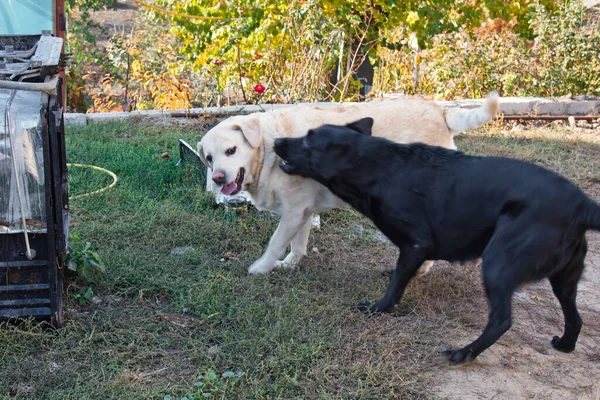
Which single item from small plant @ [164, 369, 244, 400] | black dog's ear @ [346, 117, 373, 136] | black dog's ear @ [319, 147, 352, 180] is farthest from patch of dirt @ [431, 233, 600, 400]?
black dog's ear @ [346, 117, 373, 136]

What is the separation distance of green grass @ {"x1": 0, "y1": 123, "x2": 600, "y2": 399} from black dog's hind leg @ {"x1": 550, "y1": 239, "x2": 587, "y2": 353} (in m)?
0.55

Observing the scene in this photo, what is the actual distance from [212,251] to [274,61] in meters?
5.94

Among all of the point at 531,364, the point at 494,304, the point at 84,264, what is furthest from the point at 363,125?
the point at 84,264

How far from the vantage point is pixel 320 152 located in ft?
13.6

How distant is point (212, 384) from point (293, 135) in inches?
79.4

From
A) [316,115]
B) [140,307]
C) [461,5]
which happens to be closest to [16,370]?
[140,307]

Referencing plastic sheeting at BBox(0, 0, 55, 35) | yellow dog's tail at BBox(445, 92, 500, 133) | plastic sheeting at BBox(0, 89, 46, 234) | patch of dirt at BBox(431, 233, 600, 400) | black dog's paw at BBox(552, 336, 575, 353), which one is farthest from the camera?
plastic sheeting at BBox(0, 0, 55, 35)

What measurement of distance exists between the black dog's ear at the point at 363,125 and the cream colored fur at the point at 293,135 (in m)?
0.28

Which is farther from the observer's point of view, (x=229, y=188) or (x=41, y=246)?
(x=229, y=188)

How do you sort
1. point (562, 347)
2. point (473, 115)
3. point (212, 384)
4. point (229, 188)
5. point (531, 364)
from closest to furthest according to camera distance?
point (212, 384) → point (531, 364) → point (562, 347) → point (229, 188) → point (473, 115)

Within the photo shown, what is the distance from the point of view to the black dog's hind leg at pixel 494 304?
3408 mm

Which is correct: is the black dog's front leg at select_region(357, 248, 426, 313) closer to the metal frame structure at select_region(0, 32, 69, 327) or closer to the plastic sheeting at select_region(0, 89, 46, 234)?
the metal frame structure at select_region(0, 32, 69, 327)

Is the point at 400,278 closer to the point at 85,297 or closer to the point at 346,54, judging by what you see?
the point at 85,297

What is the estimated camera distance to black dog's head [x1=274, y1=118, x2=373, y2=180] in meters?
4.08
